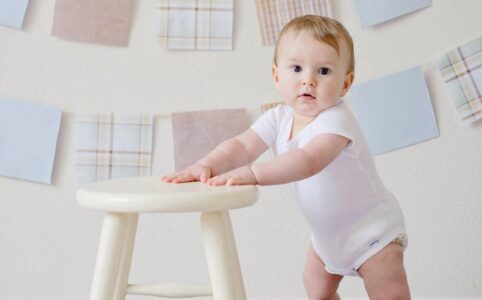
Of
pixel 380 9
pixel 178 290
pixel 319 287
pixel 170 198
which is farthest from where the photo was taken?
pixel 380 9

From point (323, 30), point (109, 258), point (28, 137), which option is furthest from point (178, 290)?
point (28, 137)

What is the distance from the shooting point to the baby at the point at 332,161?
1040 millimetres

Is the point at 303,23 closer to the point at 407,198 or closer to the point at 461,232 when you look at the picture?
the point at 407,198

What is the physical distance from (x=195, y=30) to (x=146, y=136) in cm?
26

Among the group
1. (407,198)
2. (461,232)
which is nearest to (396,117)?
(407,198)

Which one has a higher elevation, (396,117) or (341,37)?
(396,117)

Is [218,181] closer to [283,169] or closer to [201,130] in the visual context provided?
[283,169]

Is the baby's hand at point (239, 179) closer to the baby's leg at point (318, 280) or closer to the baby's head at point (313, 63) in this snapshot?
the baby's head at point (313, 63)

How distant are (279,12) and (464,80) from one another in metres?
0.44

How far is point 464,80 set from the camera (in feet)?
5.09

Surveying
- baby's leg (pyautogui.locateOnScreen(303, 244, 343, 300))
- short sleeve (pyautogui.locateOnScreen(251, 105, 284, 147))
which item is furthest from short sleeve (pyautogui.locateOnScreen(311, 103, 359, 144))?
baby's leg (pyautogui.locateOnScreen(303, 244, 343, 300))

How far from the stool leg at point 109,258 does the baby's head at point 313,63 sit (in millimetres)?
328

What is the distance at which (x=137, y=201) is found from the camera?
852 millimetres

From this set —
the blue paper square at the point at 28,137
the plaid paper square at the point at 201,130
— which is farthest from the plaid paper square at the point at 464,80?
the blue paper square at the point at 28,137
